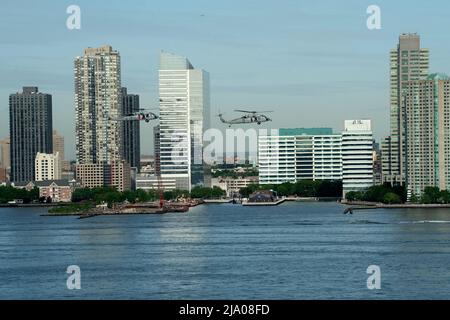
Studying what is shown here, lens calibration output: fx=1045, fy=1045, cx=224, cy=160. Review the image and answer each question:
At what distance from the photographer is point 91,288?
1573cm

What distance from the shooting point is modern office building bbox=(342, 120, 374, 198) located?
255 feet

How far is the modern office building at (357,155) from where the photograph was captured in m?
77.8

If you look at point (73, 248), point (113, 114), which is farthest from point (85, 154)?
point (73, 248)

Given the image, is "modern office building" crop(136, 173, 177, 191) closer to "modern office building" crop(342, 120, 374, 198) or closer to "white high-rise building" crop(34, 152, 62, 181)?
"white high-rise building" crop(34, 152, 62, 181)

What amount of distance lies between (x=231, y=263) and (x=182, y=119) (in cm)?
7874

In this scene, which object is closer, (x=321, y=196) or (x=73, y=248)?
(x=73, y=248)

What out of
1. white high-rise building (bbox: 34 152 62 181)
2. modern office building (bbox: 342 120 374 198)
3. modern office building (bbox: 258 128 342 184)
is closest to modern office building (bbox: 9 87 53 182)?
white high-rise building (bbox: 34 152 62 181)

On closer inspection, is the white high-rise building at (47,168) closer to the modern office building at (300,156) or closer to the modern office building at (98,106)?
the modern office building at (98,106)

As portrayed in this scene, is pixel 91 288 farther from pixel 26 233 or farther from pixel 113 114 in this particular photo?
pixel 113 114

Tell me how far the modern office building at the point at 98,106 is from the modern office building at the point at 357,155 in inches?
1119

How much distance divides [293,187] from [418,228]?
50.0 m

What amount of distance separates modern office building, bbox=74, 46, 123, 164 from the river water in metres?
66.4
